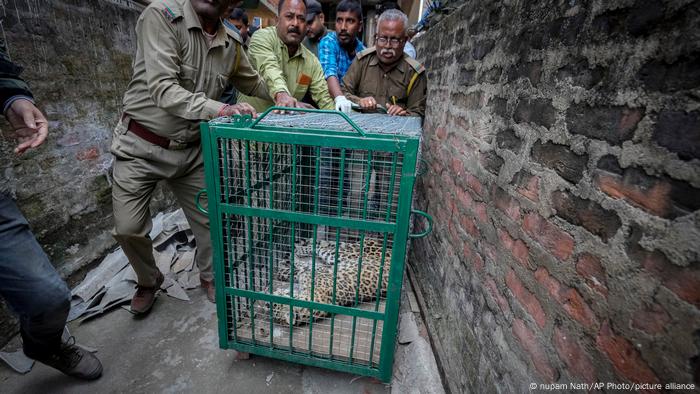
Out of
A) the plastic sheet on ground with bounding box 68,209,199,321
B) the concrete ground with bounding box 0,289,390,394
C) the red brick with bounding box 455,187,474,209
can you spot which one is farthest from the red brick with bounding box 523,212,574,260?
the plastic sheet on ground with bounding box 68,209,199,321

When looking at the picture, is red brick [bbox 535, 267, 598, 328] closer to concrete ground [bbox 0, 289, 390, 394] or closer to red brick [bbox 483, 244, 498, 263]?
red brick [bbox 483, 244, 498, 263]

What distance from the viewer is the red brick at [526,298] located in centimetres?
117

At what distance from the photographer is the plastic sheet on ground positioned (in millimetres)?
2465

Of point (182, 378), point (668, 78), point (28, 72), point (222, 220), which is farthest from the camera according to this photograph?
point (28, 72)

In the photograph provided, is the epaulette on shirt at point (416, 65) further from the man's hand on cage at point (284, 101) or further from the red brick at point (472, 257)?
the red brick at point (472, 257)

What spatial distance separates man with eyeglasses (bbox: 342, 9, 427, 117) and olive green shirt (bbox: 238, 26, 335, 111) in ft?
0.92

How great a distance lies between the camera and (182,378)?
6.54 ft

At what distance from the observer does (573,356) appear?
1.01 metres

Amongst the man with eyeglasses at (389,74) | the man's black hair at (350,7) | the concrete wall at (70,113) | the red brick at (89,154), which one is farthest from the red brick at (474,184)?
the red brick at (89,154)

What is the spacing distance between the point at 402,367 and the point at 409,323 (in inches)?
14.3

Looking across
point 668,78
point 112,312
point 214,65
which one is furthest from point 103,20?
point 668,78

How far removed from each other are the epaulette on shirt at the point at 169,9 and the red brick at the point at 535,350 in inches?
94.4

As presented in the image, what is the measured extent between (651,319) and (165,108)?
227 cm

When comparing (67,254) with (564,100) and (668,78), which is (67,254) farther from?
(668,78)
